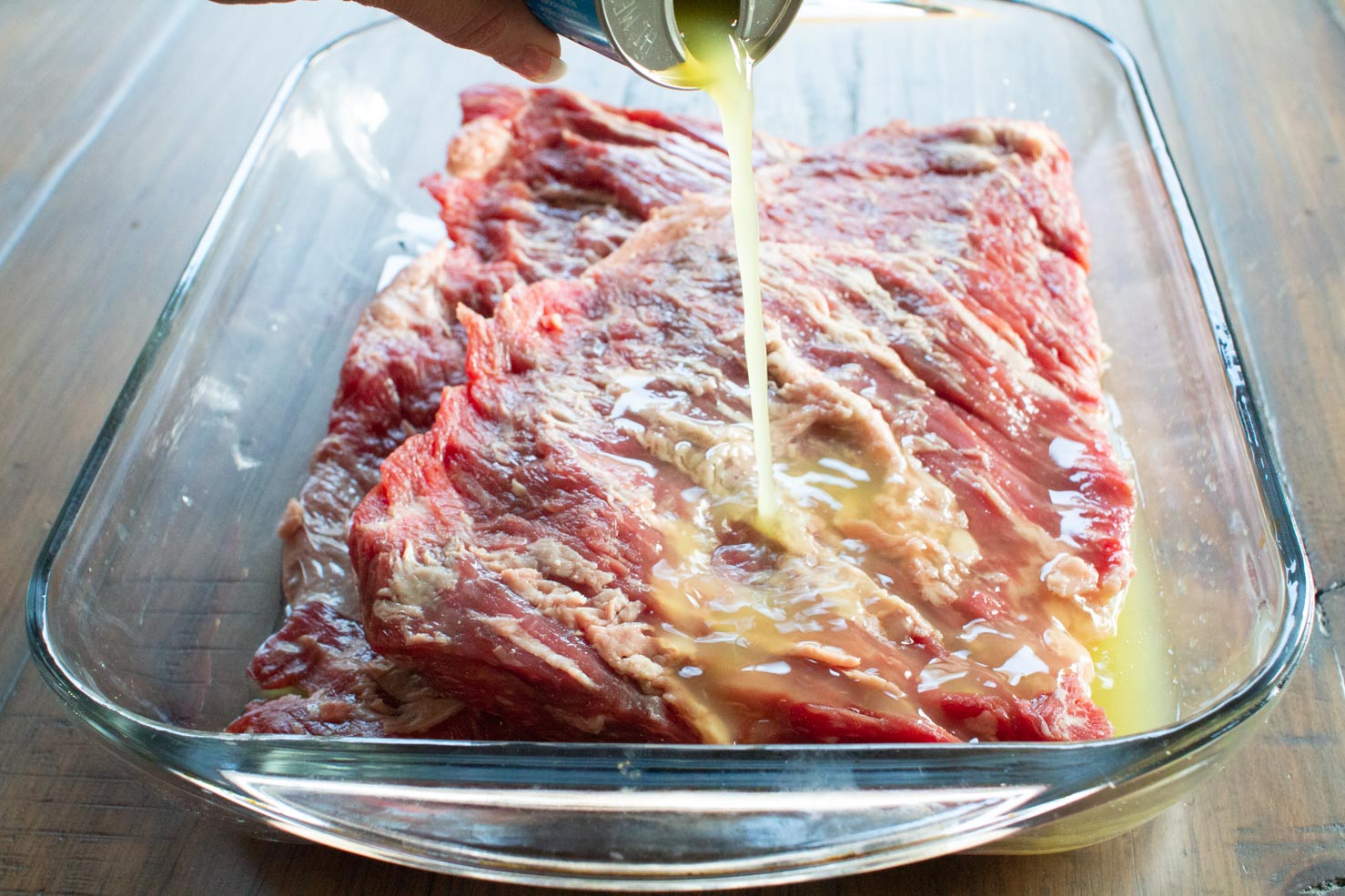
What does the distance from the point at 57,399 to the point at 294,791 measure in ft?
4.88

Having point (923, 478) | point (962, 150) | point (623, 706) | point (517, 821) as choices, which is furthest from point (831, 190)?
point (517, 821)

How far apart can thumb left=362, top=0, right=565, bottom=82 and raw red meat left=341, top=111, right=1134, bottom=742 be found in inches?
20.3

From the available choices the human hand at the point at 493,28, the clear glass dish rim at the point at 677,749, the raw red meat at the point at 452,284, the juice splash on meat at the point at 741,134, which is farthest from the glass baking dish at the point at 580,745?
the human hand at the point at 493,28

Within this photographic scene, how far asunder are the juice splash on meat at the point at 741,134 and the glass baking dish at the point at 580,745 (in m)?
0.56

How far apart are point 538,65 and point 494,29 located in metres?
0.09

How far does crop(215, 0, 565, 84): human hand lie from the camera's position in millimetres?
1671

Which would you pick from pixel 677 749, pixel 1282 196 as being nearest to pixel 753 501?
pixel 677 749

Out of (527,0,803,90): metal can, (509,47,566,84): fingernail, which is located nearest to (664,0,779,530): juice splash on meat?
(527,0,803,90): metal can

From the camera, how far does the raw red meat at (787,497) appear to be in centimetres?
168

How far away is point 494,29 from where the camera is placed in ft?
5.68

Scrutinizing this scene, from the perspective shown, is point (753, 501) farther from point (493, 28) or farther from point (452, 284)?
point (452, 284)

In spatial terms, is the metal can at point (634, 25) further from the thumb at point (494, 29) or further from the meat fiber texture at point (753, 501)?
the meat fiber texture at point (753, 501)

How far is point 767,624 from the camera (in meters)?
1.73

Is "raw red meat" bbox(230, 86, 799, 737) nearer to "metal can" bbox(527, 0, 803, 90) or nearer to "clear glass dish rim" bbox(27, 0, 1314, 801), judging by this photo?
"clear glass dish rim" bbox(27, 0, 1314, 801)
